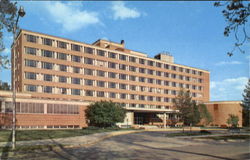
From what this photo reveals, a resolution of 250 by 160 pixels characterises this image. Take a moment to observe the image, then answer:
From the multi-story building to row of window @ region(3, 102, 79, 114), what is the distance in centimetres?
85

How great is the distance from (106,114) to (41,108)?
11934 millimetres

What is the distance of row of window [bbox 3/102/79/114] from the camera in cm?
4019

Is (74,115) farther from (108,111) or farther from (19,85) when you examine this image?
(19,85)

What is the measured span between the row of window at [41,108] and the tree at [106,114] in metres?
4.08

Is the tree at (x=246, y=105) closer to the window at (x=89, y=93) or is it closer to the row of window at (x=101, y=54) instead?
the row of window at (x=101, y=54)

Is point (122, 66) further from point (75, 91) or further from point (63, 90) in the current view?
point (63, 90)

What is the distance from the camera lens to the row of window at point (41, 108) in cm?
4019

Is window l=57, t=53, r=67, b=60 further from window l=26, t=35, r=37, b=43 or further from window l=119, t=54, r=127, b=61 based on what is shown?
window l=119, t=54, r=127, b=61

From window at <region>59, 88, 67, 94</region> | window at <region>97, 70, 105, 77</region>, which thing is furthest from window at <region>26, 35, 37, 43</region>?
window at <region>97, 70, 105, 77</region>

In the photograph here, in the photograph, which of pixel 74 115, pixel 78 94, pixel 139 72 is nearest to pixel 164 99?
pixel 139 72

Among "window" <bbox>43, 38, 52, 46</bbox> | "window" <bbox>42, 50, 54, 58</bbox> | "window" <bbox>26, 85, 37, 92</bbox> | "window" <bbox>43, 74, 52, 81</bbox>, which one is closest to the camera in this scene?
"window" <bbox>26, 85, 37, 92</bbox>

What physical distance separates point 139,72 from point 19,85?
3367 centimetres

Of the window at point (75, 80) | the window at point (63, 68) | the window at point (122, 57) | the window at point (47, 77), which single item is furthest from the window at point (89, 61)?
the window at point (47, 77)

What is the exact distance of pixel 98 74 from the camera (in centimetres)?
6112
